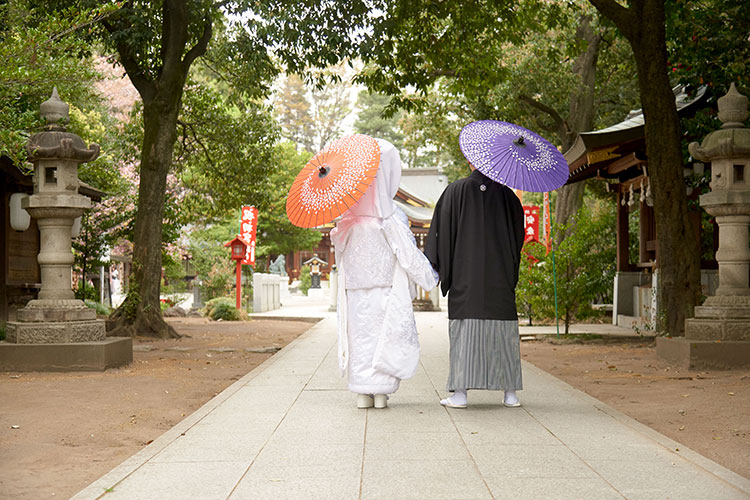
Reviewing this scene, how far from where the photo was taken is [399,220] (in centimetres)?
631

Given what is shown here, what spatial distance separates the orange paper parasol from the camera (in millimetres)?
5883

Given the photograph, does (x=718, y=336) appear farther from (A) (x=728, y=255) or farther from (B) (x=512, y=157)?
(B) (x=512, y=157)

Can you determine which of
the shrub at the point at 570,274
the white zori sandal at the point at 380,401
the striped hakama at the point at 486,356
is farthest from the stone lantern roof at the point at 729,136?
the white zori sandal at the point at 380,401

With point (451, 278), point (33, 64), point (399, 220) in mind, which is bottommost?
point (451, 278)

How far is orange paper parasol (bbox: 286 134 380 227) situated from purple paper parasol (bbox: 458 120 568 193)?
733 millimetres

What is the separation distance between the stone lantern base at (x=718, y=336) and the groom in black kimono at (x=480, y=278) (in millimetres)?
3335

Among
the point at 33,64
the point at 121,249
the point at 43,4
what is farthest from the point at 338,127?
the point at 33,64

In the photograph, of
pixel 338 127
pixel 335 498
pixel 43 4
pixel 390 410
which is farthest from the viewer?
pixel 338 127

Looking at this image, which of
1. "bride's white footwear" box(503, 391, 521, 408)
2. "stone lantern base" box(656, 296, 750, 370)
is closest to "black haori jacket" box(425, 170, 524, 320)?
"bride's white footwear" box(503, 391, 521, 408)

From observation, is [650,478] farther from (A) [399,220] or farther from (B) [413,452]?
(A) [399,220]

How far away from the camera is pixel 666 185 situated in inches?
414

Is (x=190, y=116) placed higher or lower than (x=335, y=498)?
higher

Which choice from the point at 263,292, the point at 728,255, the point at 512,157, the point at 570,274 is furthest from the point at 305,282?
the point at 512,157

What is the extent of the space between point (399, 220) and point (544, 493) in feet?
9.60
